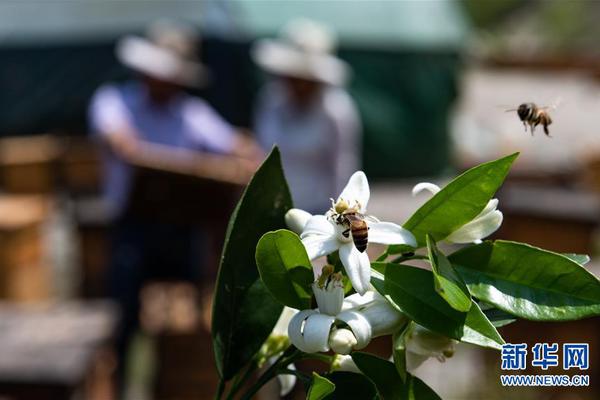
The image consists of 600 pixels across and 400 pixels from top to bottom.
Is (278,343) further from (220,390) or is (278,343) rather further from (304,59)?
(304,59)

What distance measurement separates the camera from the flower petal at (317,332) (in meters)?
0.63

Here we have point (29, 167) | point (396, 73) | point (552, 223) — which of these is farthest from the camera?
point (396, 73)

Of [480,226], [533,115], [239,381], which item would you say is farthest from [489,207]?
[533,115]

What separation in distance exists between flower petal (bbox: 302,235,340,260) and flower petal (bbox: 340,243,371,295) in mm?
13

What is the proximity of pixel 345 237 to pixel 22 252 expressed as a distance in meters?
4.57

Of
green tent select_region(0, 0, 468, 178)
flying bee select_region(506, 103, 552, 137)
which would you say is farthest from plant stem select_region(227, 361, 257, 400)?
green tent select_region(0, 0, 468, 178)

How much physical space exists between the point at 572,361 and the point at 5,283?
431cm

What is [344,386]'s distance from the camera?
66cm

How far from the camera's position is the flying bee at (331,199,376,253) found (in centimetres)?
68

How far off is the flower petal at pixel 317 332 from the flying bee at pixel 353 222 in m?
0.06

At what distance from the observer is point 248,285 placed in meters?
0.76

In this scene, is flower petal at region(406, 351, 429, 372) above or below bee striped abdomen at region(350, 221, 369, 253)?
below

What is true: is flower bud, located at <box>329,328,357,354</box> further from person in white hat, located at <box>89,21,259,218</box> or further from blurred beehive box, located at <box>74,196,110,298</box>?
blurred beehive box, located at <box>74,196,110,298</box>

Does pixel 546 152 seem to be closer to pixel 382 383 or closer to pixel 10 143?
pixel 10 143
